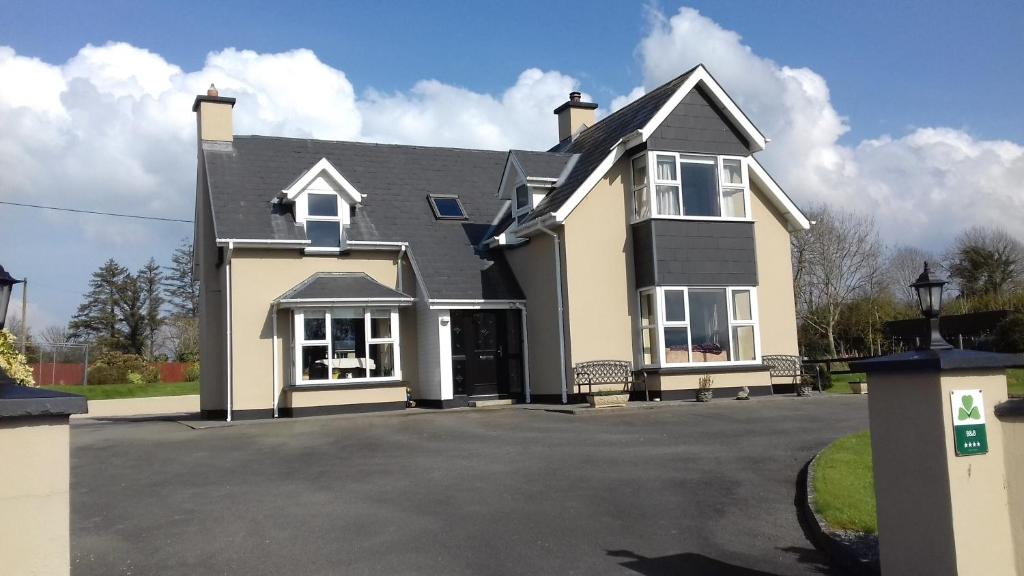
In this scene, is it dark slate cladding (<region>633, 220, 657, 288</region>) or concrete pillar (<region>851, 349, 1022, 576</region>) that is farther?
dark slate cladding (<region>633, 220, 657, 288</region>)

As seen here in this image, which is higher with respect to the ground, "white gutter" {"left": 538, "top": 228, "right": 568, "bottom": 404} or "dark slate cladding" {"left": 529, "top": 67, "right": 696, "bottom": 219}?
"dark slate cladding" {"left": 529, "top": 67, "right": 696, "bottom": 219}

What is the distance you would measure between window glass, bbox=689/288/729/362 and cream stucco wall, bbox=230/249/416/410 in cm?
929

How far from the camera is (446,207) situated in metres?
24.7

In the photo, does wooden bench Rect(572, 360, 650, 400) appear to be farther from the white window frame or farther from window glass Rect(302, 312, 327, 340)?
window glass Rect(302, 312, 327, 340)

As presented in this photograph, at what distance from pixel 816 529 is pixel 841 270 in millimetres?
38255

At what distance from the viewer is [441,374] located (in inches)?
833

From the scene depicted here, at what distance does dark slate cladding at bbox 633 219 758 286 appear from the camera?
20438 millimetres

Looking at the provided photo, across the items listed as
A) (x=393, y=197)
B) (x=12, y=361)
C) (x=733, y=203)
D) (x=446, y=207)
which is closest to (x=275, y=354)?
(x=12, y=361)

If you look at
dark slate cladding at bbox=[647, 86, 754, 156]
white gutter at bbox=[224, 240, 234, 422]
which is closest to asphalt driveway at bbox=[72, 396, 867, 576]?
white gutter at bbox=[224, 240, 234, 422]

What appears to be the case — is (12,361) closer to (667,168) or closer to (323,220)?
(323,220)

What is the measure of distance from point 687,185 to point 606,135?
9.53 feet

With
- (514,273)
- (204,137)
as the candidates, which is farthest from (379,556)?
(204,137)

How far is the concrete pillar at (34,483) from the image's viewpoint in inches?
179

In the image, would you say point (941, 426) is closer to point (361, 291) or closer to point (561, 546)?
point (561, 546)
